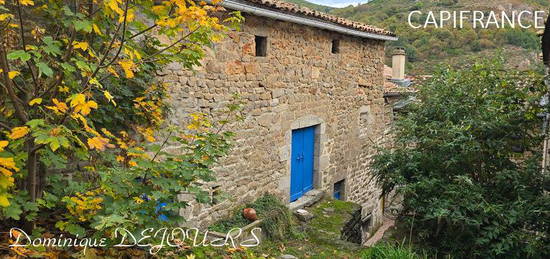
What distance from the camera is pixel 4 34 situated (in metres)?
3.29

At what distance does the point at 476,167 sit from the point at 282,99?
3.27 meters

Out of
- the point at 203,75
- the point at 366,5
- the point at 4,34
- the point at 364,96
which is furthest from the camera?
the point at 366,5

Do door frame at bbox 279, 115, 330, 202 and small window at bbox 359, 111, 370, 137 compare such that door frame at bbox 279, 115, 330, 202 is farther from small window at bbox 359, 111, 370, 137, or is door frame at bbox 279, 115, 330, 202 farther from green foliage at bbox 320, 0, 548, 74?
green foliage at bbox 320, 0, 548, 74

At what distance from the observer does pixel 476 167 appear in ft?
21.0

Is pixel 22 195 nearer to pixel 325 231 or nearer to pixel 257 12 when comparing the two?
pixel 257 12

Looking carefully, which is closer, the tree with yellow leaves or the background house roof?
the tree with yellow leaves

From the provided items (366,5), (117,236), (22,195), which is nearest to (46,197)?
(22,195)

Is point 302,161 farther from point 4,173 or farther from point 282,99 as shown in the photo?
point 4,173

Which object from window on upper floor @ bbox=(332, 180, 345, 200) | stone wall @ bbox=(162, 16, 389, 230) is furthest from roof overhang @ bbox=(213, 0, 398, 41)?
window on upper floor @ bbox=(332, 180, 345, 200)

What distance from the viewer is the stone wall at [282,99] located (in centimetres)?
606

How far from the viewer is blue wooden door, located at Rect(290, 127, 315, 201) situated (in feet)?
27.2

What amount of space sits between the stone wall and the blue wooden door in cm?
18

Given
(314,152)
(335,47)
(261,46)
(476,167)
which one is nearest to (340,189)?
(314,152)

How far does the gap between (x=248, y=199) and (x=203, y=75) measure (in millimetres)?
2285
